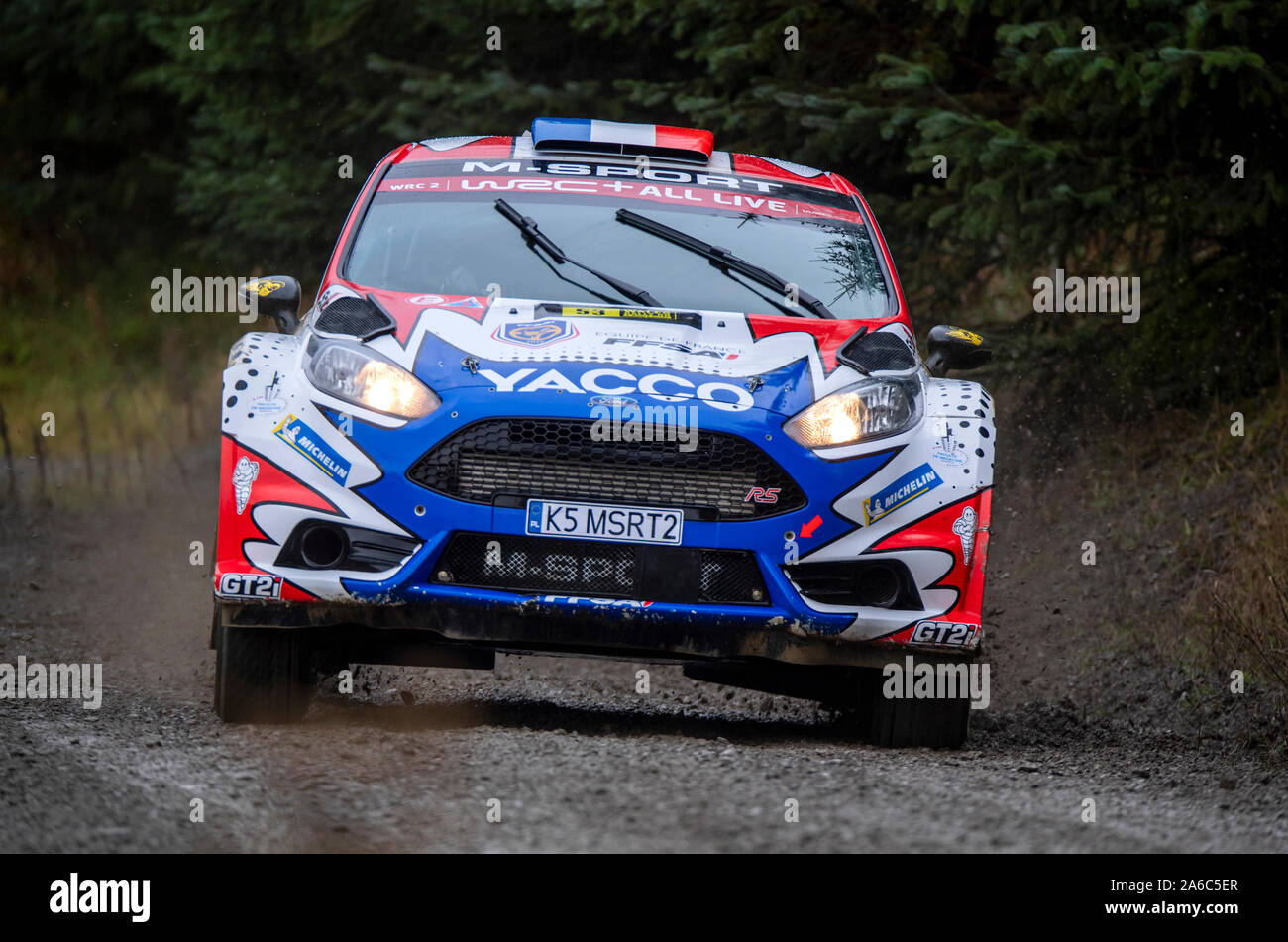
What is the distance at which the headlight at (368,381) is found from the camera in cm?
564

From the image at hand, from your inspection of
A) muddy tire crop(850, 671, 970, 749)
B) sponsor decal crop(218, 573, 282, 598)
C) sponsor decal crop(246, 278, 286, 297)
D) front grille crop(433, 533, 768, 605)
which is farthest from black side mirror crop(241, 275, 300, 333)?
muddy tire crop(850, 671, 970, 749)

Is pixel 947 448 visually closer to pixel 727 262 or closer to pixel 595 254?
pixel 727 262

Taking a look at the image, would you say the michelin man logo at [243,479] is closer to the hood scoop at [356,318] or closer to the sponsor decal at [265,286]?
the hood scoop at [356,318]

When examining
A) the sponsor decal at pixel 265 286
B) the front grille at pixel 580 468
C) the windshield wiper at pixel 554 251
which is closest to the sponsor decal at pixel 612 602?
the front grille at pixel 580 468

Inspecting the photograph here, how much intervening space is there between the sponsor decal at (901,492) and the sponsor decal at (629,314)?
972 mm

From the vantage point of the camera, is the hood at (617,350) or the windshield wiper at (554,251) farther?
the windshield wiper at (554,251)

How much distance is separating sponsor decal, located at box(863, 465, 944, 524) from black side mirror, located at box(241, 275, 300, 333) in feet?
7.99

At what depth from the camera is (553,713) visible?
283 inches

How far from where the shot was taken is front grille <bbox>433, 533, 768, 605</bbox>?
5605mm

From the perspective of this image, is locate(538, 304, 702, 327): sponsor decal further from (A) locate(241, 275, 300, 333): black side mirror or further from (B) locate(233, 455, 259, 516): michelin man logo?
(B) locate(233, 455, 259, 516): michelin man logo

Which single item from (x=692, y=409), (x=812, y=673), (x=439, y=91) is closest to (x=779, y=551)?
(x=692, y=409)

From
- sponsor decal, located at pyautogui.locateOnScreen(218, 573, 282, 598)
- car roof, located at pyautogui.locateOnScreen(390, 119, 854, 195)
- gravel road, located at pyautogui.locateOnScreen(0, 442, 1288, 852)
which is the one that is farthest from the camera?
car roof, located at pyautogui.locateOnScreen(390, 119, 854, 195)

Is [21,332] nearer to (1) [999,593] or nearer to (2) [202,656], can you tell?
(2) [202,656]
